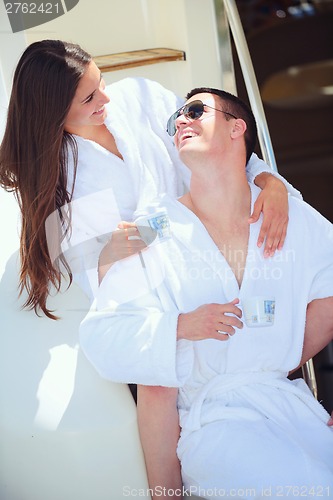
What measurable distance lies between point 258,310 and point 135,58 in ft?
3.69

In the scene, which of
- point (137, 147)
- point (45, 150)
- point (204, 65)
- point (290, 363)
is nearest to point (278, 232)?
point (290, 363)

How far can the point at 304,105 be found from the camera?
4871mm

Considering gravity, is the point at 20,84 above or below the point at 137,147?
above

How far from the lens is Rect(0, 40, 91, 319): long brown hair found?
1.80 meters

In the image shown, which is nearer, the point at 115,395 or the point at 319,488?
the point at 319,488

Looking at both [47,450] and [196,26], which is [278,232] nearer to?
[47,450]

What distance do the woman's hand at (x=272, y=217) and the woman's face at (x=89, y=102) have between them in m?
0.46

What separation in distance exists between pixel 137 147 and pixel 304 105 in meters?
3.12

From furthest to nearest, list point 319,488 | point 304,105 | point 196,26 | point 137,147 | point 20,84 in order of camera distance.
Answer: point 304,105
point 196,26
point 137,147
point 20,84
point 319,488

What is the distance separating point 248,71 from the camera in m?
2.26

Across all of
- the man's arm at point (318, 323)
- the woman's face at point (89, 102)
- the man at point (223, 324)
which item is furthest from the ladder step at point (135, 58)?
the man's arm at point (318, 323)

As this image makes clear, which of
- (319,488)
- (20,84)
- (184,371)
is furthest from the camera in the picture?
(20,84)

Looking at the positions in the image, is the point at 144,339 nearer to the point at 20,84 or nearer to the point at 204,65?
the point at 20,84

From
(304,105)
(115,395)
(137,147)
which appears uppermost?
(137,147)
